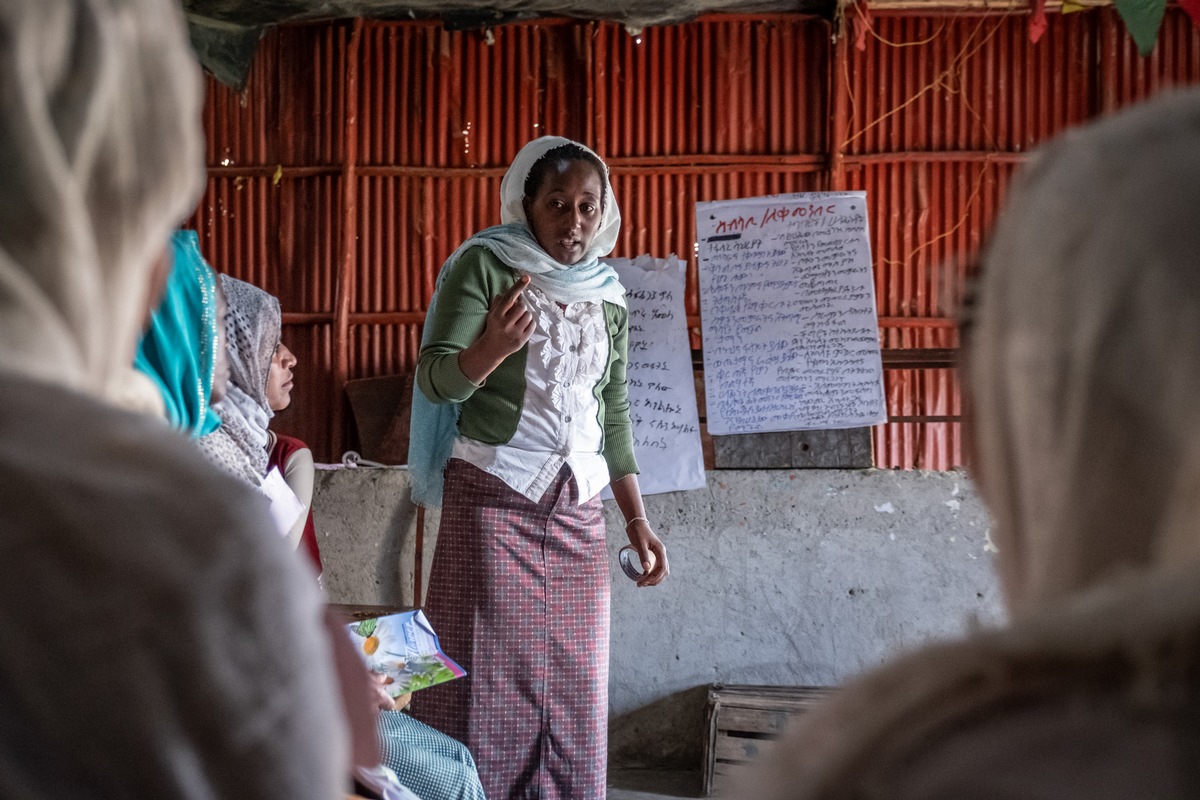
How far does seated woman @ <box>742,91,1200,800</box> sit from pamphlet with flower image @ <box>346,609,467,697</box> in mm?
1515

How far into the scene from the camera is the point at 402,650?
1.99m

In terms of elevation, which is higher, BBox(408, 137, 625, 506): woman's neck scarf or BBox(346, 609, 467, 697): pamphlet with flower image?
BBox(408, 137, 625, 506): woman's neck scarf

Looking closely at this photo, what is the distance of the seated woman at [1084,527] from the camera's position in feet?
1.57

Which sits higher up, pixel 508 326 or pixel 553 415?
pixel 508 326

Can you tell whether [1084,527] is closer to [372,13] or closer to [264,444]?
[264,444]

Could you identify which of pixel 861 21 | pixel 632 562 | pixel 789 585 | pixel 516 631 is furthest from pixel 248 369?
pixel 861 21

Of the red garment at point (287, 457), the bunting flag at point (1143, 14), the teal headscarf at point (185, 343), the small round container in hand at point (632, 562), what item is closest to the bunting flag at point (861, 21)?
the bunting flag at point (1143, 14)

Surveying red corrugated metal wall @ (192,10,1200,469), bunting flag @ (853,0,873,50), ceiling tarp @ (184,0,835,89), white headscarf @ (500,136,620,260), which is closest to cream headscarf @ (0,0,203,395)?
white headscarf @ (500,136,620,260)

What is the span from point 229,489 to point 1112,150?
504mm

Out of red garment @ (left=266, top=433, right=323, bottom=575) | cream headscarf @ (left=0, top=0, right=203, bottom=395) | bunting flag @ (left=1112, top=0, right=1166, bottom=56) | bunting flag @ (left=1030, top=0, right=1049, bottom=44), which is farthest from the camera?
bunting flag @ (left=1030, top=0, right=1049, bottom=44)

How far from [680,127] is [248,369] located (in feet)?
15.9

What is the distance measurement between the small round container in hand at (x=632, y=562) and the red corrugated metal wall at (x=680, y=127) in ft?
12.2

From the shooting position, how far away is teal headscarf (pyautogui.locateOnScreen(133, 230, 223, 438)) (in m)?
1.52

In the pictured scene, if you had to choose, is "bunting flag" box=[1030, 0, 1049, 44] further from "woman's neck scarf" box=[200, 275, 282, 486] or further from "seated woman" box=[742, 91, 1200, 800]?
"seated woman" box=[742, 91, 1200, 800]
